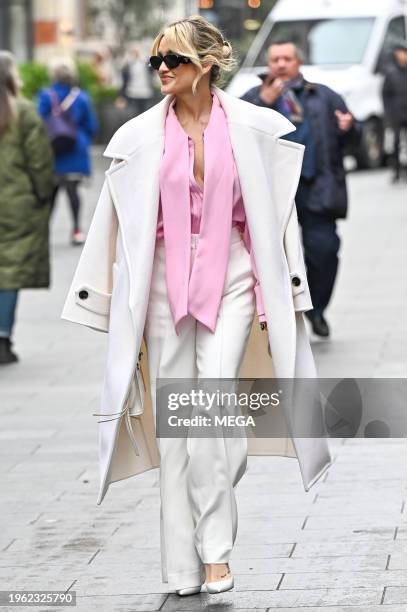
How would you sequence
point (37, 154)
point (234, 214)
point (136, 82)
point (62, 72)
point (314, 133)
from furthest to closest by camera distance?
1. point (136, 82)
2. point (62, 72)
3. point (37, 154)
4. point (314, 133)
5. point (234, 214)

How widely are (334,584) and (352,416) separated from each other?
2412mm

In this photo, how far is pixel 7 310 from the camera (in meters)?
10.2

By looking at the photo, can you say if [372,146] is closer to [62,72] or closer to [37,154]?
[62,72]

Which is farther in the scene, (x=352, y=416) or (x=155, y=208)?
(x=352, y=416)

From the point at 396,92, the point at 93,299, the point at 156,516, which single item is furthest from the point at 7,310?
the point at 396,92

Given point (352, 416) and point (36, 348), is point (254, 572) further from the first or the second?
point (36, 348)

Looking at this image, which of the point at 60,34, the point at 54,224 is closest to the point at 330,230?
the point at 54,224

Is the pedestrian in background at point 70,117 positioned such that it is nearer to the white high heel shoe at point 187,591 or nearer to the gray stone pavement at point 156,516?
the gray stone pavement at point 156,516

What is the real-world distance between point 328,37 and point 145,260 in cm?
2002

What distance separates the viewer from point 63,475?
7.08 meters

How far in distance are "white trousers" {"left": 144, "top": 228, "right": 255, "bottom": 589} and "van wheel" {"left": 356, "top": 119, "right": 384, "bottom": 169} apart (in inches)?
756

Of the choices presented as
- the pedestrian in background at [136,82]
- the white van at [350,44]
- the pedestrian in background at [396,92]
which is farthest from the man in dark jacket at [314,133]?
the pedestrian in background at [136,82]

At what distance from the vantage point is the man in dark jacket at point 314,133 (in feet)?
31.8

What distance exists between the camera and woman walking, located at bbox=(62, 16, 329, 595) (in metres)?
5.02
